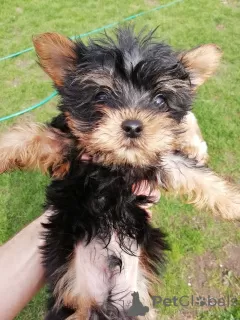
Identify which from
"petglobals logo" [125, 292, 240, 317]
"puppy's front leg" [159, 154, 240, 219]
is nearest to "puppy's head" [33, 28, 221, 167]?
"puppy's front leg" [159, 154, 240, 219]

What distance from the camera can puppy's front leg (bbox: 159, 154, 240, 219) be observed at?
2944 mm

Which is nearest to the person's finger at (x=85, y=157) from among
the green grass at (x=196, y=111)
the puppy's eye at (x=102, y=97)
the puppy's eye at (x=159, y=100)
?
the puppy's eye at (x=102, y=97)

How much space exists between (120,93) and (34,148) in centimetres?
85

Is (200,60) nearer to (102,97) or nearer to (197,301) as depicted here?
(102,97)

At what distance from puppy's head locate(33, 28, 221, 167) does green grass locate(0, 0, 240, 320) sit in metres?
1.84

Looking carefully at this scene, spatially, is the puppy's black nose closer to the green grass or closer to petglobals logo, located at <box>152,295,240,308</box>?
the green grass

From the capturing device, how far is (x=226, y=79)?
19.7 ft

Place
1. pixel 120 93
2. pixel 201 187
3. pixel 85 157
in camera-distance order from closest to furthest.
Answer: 1. pixel 120 93
2. pixel 85 157
3. pixel 201 187

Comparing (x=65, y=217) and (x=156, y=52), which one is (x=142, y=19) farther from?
(x=65, y=217)

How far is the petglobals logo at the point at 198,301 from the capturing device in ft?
11.7

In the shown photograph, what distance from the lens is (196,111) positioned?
541cm

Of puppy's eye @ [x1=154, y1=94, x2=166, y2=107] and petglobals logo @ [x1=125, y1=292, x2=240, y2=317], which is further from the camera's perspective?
petglobals logo @ [x1=125, y1=292, x2=240, y2=317]

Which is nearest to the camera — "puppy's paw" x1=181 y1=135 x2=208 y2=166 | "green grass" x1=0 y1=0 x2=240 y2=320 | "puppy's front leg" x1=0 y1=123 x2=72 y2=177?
"puppy's front leg" x1=0 y1=123 x2=72 y2=177

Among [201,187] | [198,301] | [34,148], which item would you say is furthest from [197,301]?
[34,148]
